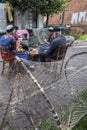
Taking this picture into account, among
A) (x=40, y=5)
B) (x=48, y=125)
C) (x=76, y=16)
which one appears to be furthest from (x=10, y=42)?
(x=76, y=16)

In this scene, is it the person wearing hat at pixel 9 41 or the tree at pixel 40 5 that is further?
the tree at pixel 40 5

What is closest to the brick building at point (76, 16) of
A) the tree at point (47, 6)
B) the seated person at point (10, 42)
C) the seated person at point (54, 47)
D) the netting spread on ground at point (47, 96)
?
the tree at point (47, 6)

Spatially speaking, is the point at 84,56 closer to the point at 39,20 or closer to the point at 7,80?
the point at 7,80

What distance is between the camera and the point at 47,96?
411 centimetres

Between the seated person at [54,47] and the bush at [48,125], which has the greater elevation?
the seated person at [54,47]

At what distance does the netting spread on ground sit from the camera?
13.5 ft

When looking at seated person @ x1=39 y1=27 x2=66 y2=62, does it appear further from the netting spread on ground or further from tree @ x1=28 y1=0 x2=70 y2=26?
tree @ x1=28 y1=0 x2=70 y2=26

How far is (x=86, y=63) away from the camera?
6.00 metres

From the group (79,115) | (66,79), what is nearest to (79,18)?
(66,79)

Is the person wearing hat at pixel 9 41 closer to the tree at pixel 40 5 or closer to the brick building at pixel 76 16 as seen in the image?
the tree at pixel 40 5

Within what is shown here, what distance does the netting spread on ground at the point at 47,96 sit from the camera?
4.11 meters

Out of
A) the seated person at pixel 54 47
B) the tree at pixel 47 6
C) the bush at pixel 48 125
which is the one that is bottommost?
the bush at pixel 48 125

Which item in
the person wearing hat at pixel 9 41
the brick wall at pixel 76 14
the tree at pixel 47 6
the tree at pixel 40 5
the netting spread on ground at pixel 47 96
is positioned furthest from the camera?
the brick wall at pixel 76 14

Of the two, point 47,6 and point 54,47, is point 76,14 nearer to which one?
point 47,6
